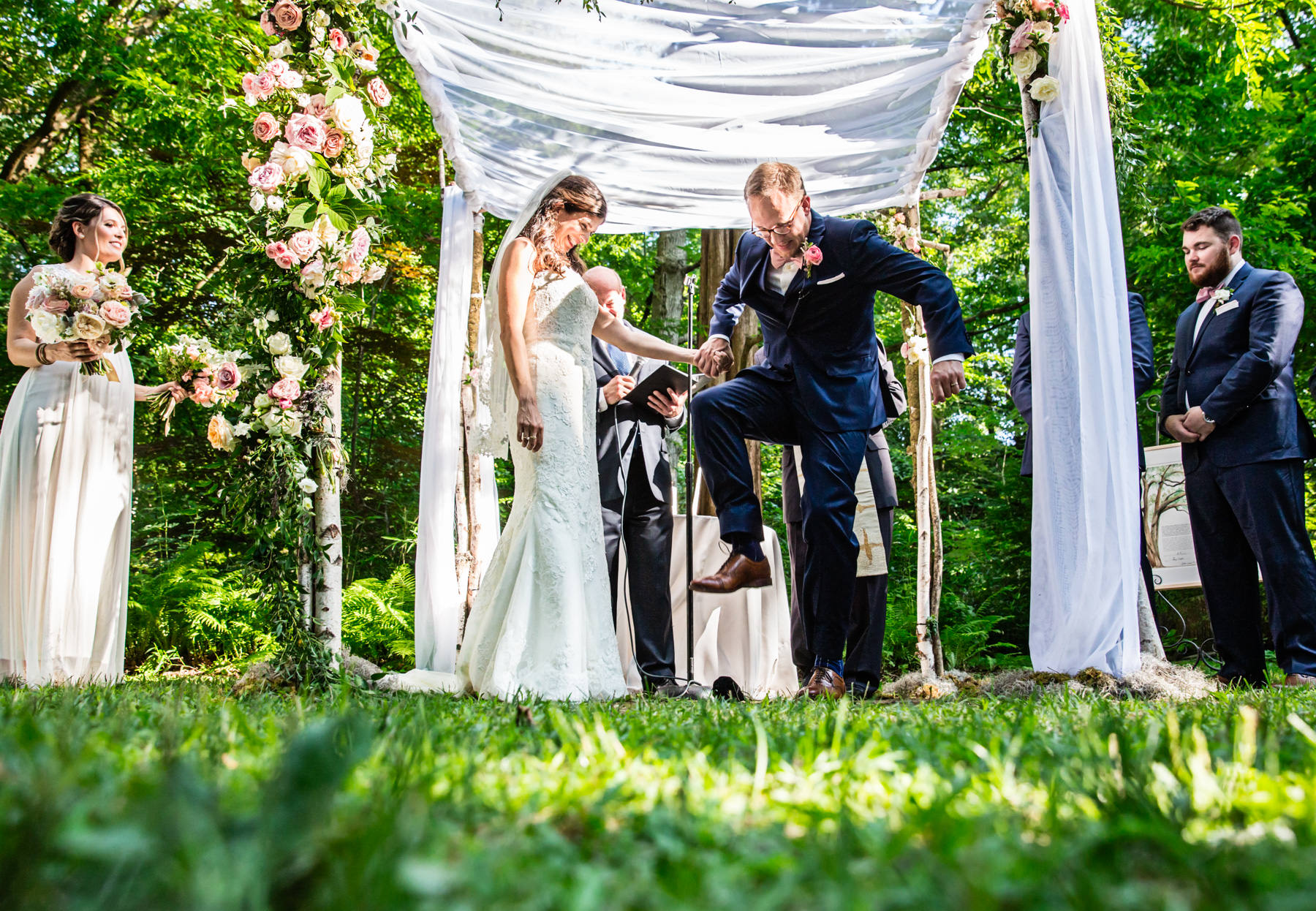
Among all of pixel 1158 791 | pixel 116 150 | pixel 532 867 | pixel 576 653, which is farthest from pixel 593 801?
pixel 116 150

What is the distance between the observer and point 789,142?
19.9ft

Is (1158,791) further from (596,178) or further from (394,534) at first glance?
(394,534)

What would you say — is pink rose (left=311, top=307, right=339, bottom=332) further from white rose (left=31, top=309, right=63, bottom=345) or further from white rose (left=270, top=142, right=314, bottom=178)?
white rose (left=31, top=309, right=63, bottom=345)

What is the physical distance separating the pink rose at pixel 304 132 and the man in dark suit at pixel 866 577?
2.72 meters

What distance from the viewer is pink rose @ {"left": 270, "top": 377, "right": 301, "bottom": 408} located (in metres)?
4.06

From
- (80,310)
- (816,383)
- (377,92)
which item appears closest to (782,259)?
(816,383)

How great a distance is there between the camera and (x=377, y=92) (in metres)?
4.46

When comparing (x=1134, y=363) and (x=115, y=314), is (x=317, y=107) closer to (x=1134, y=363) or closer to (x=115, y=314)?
(x=115, y=314)

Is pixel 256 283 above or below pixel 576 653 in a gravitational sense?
above

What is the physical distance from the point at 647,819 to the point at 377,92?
13.6 feet

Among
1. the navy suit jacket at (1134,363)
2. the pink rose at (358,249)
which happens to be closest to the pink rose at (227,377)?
the pink rose at (358,249)

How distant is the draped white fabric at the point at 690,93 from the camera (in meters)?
5.30

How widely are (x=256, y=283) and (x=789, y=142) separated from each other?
11.3ft

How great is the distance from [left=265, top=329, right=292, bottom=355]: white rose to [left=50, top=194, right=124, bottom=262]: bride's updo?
1.64 meters
